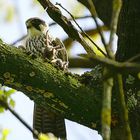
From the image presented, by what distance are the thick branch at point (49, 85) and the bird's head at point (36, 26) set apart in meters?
1.89

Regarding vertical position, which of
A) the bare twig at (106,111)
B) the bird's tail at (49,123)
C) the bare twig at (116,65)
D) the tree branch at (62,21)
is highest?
the tree branch at (62,21)

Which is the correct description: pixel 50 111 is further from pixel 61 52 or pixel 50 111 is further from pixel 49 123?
pixel 61 52

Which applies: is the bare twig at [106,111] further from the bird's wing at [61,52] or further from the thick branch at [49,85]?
the bird's wing at [61,52]

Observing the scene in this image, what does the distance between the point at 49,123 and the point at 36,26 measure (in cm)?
134

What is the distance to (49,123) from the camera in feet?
14.3

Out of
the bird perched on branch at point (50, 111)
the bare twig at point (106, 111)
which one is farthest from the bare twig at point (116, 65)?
the bird perched on branch at point (50, 111)

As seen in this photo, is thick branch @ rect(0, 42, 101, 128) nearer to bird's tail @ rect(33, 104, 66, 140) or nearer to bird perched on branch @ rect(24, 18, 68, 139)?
bird perched on branch @ rect(24, 18, 68, 139)

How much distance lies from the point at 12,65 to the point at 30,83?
0.54 feet

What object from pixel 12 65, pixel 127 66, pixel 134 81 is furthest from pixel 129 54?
pixel 127 66

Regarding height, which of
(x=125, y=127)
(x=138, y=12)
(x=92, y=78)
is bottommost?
(x=125, y=127)

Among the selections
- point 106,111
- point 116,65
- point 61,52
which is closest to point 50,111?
point 61,52

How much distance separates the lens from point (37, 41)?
5.00 meters

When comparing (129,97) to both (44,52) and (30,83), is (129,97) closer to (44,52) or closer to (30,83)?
(30,83)

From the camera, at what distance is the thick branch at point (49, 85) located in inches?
129
